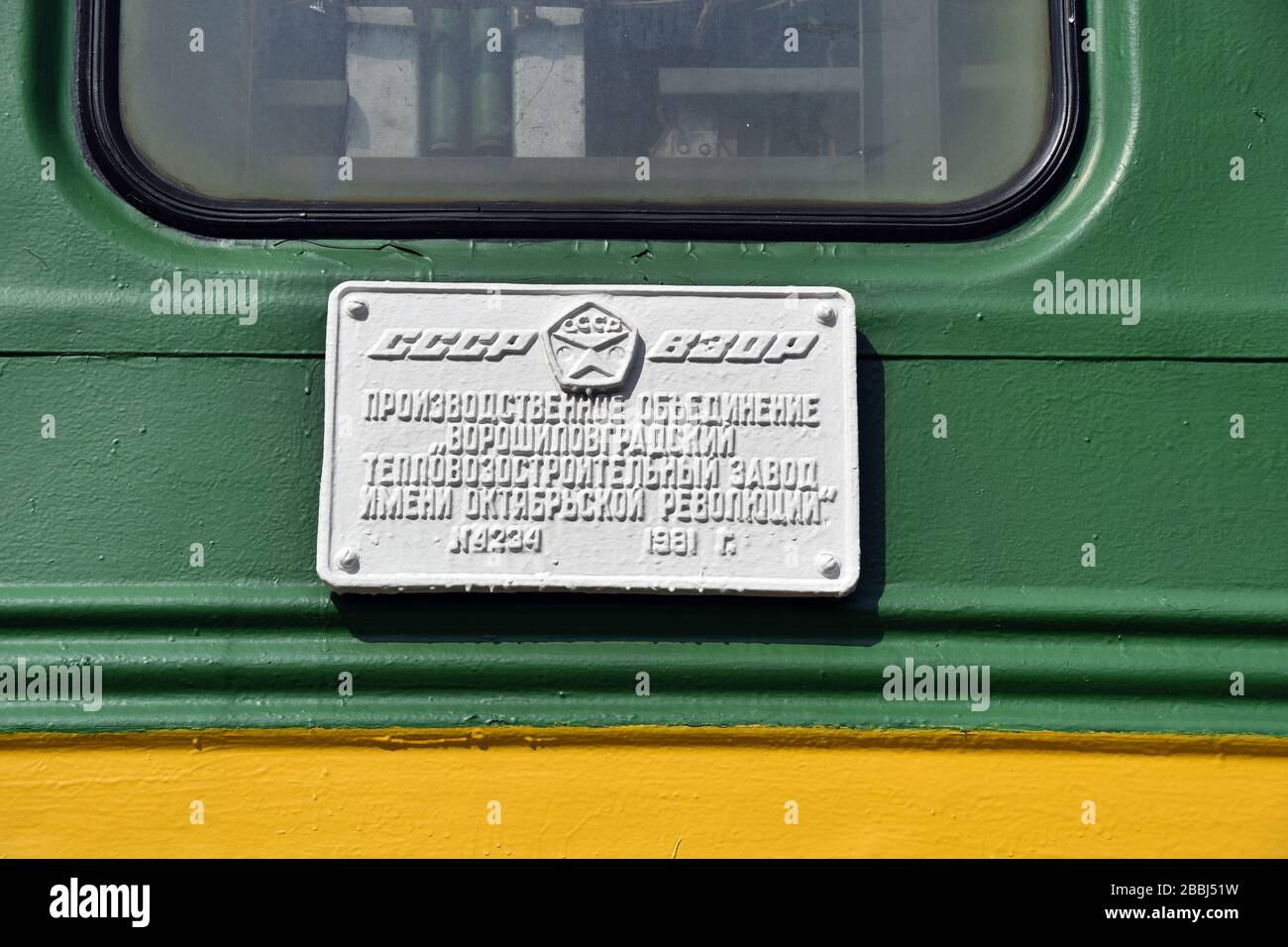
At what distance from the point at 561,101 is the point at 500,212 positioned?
0.16m

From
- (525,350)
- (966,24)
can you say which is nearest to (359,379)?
(525,350)

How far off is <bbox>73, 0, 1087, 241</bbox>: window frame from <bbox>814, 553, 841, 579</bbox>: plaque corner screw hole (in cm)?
40

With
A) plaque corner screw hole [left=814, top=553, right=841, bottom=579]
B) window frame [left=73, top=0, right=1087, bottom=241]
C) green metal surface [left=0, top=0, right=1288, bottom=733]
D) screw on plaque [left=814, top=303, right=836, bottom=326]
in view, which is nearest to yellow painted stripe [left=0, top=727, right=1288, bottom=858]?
green metal surface [left=0, top=0, right=1288, bottom=733]

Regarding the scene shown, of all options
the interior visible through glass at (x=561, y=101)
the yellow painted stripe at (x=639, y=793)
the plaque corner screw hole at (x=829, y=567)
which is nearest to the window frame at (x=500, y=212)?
the interior visible through glass at (x=561, y=101)

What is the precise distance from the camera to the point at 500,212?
1.37 metres

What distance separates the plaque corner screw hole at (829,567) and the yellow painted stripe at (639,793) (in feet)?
0.60

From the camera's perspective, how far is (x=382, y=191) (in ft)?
4.54

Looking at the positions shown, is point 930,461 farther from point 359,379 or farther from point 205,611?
point 205,611

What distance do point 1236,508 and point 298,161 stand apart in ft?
4.00

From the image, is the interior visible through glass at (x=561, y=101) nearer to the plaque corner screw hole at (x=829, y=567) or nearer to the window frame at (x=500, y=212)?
the window frame at (x=500, y=212)

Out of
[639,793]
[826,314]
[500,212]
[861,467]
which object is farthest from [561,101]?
[639,793]

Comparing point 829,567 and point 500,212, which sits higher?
point 500,212

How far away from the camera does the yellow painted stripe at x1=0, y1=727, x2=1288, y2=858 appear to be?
1.24m

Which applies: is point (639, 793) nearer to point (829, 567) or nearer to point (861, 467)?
point (829, 567)
